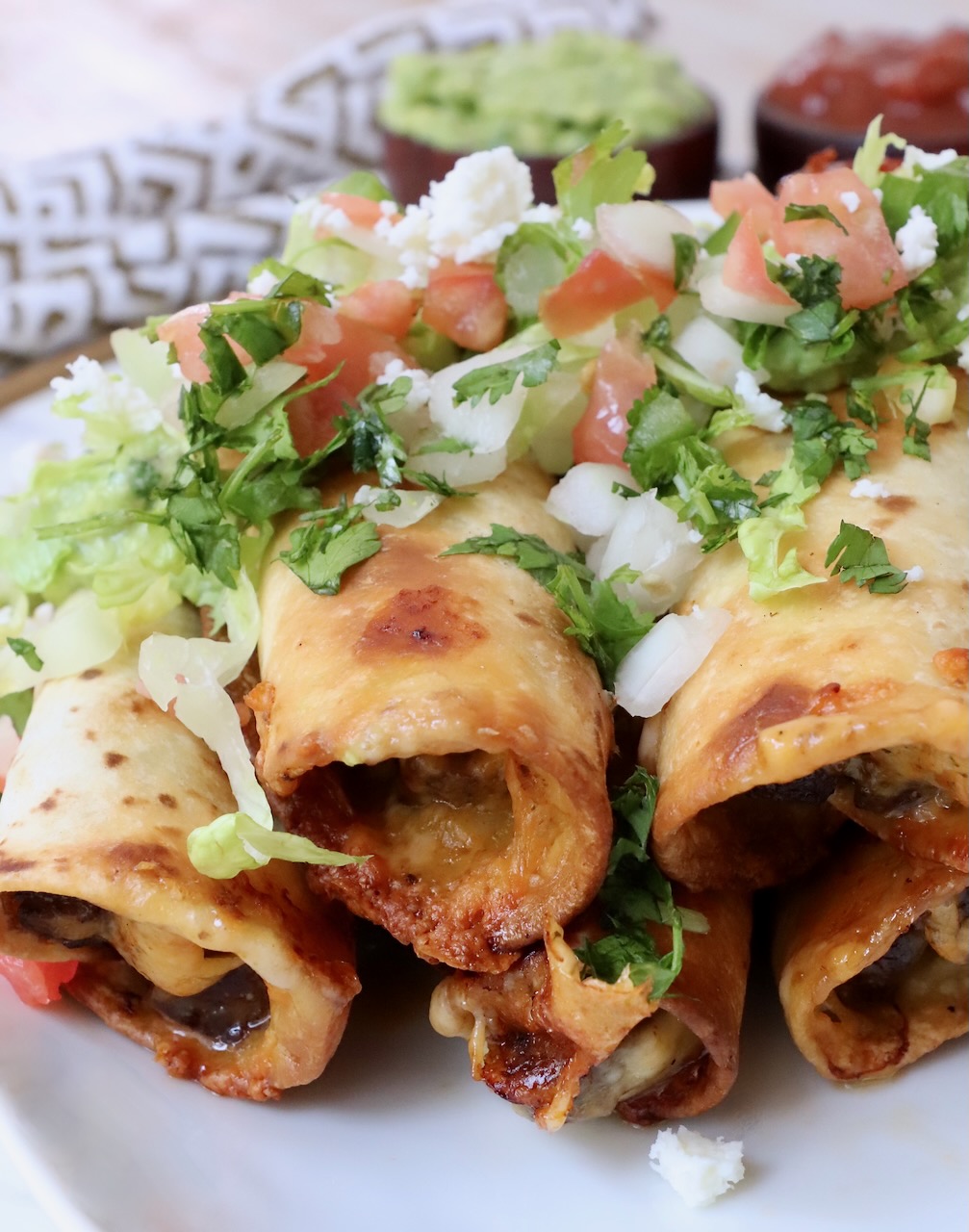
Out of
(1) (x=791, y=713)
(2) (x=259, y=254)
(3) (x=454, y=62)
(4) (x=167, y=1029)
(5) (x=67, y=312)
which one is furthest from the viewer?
(3) (x=454, y=62)

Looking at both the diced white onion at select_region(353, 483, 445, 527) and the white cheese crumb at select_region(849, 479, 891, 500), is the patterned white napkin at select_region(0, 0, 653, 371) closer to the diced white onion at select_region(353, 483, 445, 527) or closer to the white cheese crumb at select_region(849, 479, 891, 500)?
the diced white onion at select_region(353, 483, 445, 527)

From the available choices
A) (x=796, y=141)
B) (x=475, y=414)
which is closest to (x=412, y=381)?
(x=475, y=414)

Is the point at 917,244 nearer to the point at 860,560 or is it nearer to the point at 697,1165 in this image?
the point at 860,560

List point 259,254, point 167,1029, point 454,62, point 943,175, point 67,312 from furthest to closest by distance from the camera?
point 454,62, point 259,254, point 67,312, point 943,175, point 167,1029

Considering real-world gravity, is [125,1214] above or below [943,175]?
below

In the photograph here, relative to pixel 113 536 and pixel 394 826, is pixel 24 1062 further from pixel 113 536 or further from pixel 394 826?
pixel 113 536

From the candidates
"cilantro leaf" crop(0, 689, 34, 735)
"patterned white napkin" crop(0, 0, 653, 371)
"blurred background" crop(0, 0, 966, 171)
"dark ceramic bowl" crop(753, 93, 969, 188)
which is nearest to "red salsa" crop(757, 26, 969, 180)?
"dark ceramic bowl" crop(753, 93, 969, 188)

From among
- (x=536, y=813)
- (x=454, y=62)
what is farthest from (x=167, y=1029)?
(x=454, y=62)
